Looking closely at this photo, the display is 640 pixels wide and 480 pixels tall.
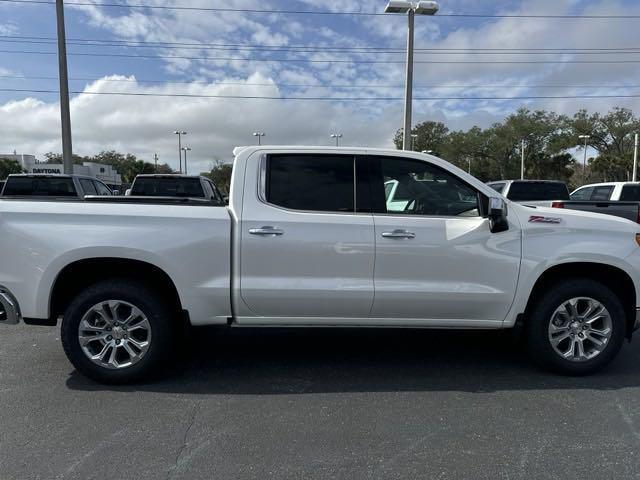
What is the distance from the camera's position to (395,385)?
415 cm

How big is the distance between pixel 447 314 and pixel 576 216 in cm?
138

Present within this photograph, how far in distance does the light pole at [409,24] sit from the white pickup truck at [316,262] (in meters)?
11.4

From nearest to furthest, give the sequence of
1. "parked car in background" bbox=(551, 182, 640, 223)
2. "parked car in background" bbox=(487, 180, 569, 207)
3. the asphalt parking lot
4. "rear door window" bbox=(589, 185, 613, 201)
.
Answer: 1. the asphalt parking lot
2. "parked car in background" bbox=(551, 182, 640, 223)
3. "parked car in background" bbox=(487, 180, 569, 207)
4. "rear door window" bbox=(589, 185, 613, 201)

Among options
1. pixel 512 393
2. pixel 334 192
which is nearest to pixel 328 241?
pixel 334 192

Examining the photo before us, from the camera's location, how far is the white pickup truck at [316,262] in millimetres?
3971

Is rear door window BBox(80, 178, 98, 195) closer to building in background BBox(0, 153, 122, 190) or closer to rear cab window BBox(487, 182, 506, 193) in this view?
rear cab window BBox(487, 182, 506, 193)

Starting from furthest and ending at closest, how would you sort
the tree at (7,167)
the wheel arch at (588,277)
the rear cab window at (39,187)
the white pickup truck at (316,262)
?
the tree at (7,167) → the rear cab window at (39,187) → the wheel arch at (588,277) → the white pickup truck at (316,262)

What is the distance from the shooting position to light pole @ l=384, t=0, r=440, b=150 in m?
15.2

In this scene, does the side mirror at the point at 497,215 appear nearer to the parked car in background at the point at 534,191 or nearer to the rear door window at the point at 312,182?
the rear door window at the point at 312,182

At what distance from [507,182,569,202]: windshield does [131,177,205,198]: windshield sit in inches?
293

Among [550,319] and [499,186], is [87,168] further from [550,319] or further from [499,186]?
[550,319]

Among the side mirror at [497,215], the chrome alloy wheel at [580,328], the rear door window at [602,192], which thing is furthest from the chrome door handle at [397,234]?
the rear door window at [602,192]

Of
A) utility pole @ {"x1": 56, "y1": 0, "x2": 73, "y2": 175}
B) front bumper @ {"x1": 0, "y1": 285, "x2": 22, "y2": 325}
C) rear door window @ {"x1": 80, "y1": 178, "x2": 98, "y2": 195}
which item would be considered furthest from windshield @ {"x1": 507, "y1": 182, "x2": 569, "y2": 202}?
utility pole @ {"x1": 56, "y1": 0, "x2": 73, "y2": 175}

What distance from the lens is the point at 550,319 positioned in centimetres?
425
